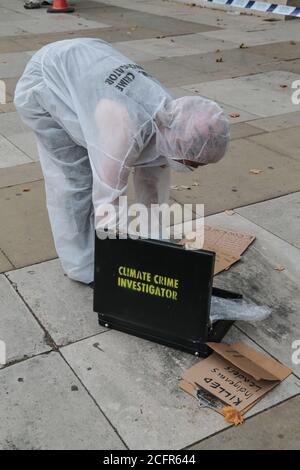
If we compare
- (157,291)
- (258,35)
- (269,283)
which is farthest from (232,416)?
(258,35)

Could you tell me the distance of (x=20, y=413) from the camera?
237cm

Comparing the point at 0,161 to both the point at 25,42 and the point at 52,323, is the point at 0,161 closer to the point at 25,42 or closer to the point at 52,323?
the point at 52,323

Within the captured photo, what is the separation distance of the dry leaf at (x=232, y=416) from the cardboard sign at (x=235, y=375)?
0.03 meters

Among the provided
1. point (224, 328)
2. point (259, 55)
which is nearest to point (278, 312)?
point (224, 328)

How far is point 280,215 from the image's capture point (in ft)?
13.2

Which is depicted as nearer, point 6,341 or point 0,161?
point 6,341

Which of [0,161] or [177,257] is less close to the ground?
[177,257]

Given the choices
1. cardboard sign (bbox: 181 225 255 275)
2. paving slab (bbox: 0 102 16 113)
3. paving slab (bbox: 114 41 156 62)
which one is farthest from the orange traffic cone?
cardboard sign (bbox: 181 225 255 275)

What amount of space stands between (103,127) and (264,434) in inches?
56.5

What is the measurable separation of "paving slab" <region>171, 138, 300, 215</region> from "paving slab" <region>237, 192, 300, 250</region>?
0.31ft

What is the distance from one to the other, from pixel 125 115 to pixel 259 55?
6.48 meters

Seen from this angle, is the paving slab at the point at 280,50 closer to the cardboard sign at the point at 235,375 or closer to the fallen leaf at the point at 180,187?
the fallen leaf at the point at 180,187

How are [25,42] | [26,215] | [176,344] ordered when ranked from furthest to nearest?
1. [25,42]
2. [26,215]
3. [176,344]

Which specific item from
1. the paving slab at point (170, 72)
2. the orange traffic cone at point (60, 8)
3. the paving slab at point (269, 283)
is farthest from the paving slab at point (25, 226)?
the orange traffic cone at point (60, 8)
